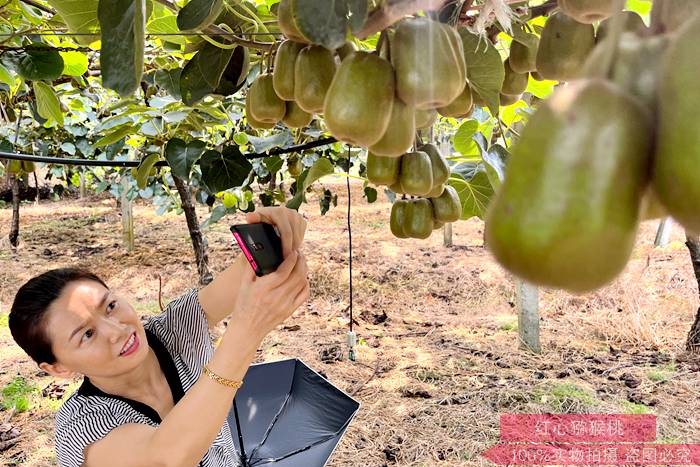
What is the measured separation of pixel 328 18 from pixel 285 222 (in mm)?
771

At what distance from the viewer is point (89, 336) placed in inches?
51.7

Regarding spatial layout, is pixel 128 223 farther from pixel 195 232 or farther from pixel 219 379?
pixel 219 379

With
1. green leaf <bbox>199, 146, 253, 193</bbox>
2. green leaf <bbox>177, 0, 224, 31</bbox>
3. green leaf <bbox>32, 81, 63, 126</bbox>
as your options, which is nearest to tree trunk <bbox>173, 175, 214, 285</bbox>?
green leaf <bbox>32, 81, 63, 126</bbox>

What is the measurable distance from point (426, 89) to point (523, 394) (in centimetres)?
309

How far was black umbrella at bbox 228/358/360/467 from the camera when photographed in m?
2.69

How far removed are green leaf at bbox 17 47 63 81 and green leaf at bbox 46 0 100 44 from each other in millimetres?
530

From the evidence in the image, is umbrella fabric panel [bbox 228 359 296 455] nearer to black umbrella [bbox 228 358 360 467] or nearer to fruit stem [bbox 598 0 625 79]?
black umbrella [bbox 228 358 360 467]

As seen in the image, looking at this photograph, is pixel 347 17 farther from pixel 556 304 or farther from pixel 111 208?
pixel 111 208

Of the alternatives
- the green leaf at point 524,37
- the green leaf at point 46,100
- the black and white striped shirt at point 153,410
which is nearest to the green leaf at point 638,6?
the green leaf at point 524,37

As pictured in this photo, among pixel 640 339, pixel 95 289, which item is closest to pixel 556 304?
pixel 640 339

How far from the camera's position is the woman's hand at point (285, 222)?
45.7 inches

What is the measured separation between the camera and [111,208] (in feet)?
33.6

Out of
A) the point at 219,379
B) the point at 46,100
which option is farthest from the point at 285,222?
the point at 46,100

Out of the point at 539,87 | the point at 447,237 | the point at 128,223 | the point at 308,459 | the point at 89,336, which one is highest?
the point at 539,87
